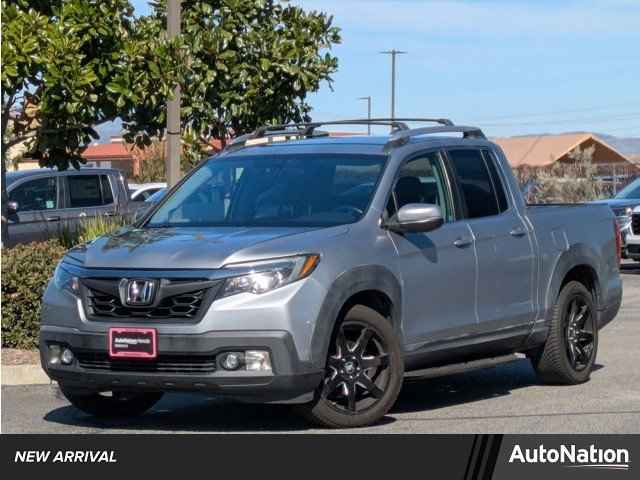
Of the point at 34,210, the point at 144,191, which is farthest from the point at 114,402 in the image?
the point at 144,191

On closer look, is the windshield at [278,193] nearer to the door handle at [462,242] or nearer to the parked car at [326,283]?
the parked car at [326,283]

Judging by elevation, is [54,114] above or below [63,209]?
above

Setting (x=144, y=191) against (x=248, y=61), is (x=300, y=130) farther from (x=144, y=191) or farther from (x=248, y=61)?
(x=144, y=191)

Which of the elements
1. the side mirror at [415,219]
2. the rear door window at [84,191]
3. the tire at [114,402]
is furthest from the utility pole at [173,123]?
the rear door window at [84,191]

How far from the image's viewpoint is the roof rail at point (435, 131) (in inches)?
388

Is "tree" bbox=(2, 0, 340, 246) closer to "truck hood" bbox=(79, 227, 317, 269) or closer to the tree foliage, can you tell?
the tree foliage

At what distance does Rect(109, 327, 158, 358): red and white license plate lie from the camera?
8.42 m

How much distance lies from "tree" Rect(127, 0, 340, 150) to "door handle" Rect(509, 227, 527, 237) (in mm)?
6163

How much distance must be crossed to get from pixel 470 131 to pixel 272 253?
Answer: 2.90 m

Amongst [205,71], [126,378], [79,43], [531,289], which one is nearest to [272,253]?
[126,378]

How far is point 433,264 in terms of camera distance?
952 cm

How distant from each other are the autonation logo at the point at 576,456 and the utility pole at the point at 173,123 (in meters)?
7.31

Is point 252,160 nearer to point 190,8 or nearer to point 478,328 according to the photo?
point 478,328

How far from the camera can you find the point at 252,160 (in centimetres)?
1009
